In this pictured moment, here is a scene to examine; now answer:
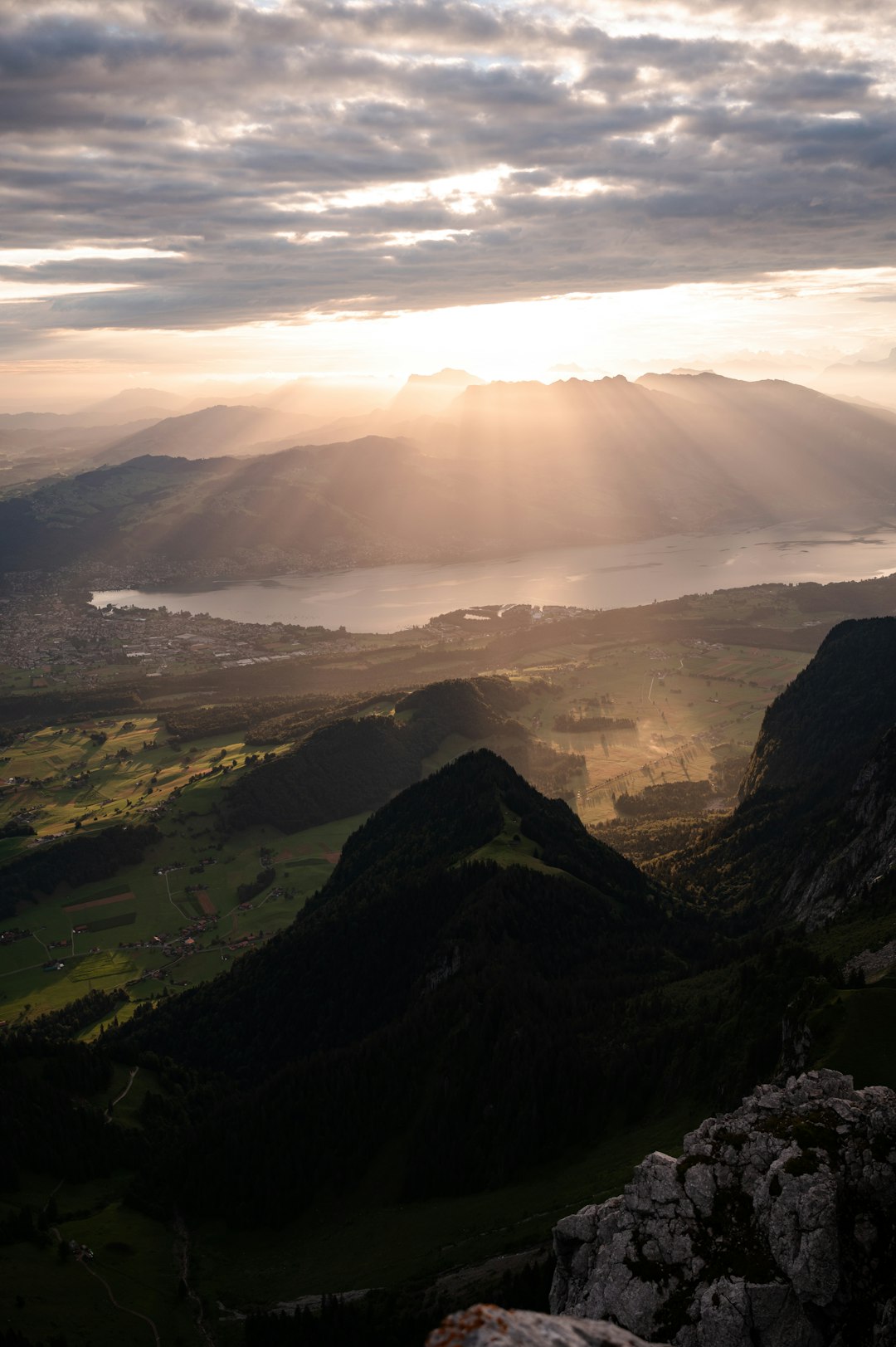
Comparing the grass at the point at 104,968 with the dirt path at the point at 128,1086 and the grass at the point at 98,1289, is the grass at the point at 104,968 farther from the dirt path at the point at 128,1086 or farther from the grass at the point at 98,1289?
the grass at the point at 98,1289

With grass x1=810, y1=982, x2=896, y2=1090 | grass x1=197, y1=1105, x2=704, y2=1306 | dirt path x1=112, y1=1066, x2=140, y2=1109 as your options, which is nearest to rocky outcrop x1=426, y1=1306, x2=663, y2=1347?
grass x1=810, y1=982, x2=896, y2=1090

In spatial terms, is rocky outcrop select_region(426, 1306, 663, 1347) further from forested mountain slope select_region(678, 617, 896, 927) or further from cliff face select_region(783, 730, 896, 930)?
forested mountain slope select_region(678, 617, 896, 927)

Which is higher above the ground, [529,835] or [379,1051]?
[529,835]

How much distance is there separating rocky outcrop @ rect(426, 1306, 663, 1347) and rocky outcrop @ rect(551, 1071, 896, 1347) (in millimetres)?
17341

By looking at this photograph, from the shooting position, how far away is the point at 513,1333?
15547 millimetres

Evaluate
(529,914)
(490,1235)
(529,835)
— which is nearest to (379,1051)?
(529,914)

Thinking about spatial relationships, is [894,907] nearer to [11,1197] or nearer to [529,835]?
[529,835]

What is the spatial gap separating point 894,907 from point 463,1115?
36.6 meters

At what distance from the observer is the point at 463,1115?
250 ft

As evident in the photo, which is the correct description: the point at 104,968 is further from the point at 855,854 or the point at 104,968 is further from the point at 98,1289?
the point at 855,854

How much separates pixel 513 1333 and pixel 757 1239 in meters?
20.5

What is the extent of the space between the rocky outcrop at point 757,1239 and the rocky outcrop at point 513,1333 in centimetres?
1734

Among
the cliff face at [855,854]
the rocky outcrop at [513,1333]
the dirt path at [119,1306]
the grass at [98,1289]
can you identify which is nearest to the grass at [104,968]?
the grass at [98,1289]

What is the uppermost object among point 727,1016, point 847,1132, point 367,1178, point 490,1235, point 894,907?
point 847,1132
